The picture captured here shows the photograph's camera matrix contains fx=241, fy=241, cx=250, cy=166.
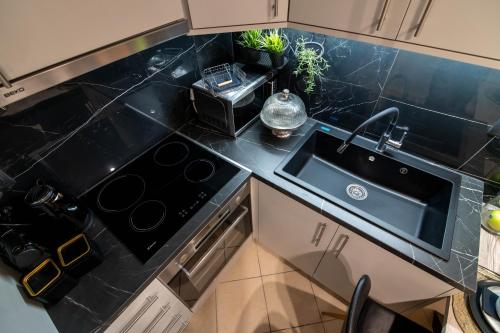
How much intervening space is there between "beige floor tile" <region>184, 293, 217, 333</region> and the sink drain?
3.92ft

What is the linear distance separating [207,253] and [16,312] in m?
0.69

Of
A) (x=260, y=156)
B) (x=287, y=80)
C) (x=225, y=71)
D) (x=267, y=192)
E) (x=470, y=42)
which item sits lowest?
(x=267, y=192)

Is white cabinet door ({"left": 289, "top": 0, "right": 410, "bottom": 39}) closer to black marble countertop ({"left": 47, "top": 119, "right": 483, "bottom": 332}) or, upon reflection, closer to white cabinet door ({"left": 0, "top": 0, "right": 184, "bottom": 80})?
white cabinet door ({"left": 0, "top": 0, "right": 184, "bottom": 80})

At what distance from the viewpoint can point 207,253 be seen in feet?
3.96

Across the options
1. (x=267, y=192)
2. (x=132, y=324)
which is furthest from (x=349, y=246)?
(x=132, y=324)

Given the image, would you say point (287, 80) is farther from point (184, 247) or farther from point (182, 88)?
point (184, 247)

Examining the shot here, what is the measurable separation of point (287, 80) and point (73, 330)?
1.58m

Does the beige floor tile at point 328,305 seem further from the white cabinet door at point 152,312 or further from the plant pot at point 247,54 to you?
the plant pot at point 247,54

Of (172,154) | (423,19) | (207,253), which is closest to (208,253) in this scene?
(207,253)

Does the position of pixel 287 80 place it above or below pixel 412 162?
above

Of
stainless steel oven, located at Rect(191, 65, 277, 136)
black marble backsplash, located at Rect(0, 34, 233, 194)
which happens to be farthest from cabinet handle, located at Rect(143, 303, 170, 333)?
stainless steel oven, located at Rect(191, 65, 277, 136)

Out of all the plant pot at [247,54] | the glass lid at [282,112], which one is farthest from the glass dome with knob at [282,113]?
the plant pot at [247,54]

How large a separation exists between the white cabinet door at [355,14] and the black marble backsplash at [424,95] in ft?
1.11

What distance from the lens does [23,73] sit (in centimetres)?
55
